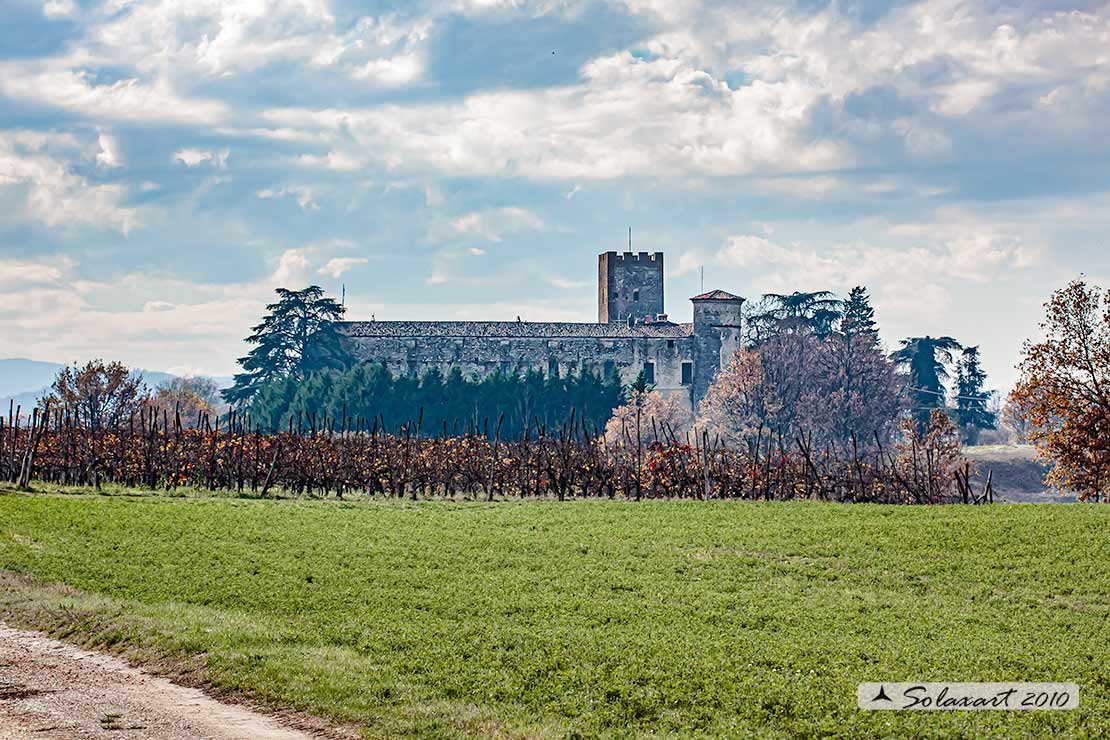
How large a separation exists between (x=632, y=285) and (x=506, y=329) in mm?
18641

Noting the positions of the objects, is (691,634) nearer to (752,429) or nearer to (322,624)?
(322,624)

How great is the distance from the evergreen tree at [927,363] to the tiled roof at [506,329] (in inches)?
625

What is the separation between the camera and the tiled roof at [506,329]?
3504 inches

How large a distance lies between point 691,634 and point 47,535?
41.2ft

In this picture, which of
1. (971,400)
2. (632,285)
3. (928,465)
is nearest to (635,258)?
(632,285)

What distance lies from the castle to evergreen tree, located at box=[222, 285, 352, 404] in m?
1.92

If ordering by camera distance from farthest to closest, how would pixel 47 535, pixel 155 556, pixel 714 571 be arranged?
pixel 47 535, pixel 155 556, pixel 714 571

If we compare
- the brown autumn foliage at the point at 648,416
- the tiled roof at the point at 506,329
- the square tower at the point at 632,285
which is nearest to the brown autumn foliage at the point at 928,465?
the brown autumn foliage at the point at 648,416

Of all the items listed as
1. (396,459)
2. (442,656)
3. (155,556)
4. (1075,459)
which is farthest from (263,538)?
(1075,459)

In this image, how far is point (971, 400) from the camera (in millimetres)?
91375

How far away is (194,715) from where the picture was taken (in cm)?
1116

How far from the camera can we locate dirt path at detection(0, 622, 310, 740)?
34.6ft

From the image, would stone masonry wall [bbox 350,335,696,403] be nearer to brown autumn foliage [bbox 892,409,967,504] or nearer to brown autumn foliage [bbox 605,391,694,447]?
brown autumn foliage [bbox 605,391,694,447]

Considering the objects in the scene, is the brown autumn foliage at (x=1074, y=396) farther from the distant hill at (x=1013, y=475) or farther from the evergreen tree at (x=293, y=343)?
the evergreen tree at (x=293, y=343)
